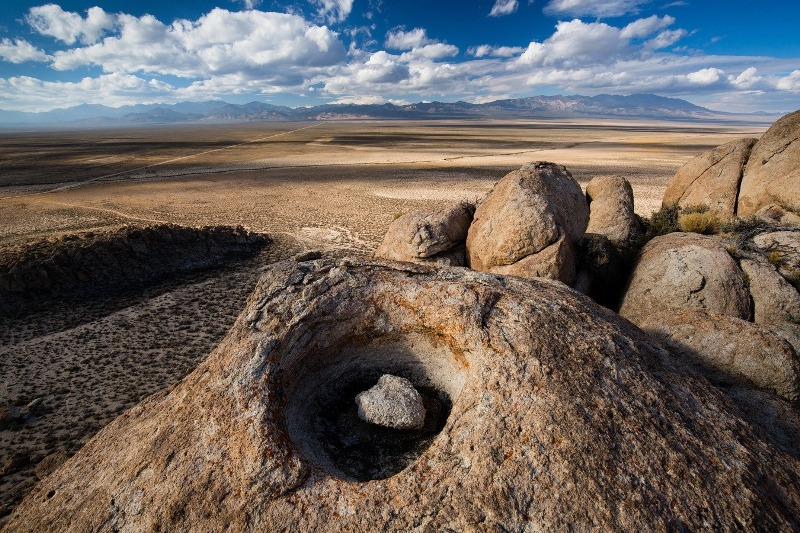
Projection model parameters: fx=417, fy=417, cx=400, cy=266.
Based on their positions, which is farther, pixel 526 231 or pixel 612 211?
pixel 612 211

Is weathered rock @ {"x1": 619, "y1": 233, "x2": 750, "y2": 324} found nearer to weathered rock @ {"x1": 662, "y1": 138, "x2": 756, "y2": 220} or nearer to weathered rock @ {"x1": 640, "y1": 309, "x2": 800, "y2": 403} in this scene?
weathered rock @ {"x1": 640, "y1": 309, "x2": 800, "y2": 403}

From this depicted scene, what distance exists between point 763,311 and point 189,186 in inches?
1631

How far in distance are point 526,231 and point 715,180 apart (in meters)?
10.6

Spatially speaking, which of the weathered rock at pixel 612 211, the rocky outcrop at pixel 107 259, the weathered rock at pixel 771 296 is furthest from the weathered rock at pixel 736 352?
the rocky outcrop at pixel 107 259

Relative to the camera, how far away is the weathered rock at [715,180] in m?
15.4

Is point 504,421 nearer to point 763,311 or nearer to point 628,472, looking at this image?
point 628,472

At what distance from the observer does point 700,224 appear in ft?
42.5

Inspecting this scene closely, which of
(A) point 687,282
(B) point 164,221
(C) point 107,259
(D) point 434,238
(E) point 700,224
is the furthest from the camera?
(B) point 164,221

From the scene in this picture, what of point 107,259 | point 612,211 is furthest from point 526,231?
point 107,259

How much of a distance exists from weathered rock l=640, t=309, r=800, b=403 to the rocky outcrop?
18250mm

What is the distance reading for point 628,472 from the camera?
4.14 m

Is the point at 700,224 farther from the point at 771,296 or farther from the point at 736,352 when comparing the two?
the point at 736,352

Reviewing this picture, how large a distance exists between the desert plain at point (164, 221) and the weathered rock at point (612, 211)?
1116 cm

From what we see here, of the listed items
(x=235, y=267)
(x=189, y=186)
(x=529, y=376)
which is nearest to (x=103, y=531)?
(x=529, y=376)
